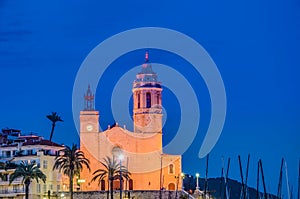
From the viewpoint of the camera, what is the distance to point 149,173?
4257 inches

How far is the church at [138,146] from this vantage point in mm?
107812

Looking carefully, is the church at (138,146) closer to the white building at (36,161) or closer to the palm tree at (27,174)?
the white building at (36,161)

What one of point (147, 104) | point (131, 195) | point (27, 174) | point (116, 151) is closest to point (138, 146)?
point (116, 151)

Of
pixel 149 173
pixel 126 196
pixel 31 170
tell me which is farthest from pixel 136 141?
pixel 31 170

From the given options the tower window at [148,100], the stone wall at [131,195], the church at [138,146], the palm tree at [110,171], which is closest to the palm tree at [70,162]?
the stone wall at [131,195]

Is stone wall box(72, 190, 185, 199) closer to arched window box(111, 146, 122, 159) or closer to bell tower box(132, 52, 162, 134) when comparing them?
arched window box(111, 146, 122, 159)

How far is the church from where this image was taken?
4245 inches

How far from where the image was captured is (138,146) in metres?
110

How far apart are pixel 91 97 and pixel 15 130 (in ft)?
75.1

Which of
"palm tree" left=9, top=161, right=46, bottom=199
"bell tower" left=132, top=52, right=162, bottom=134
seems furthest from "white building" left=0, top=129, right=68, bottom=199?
"bell tower" left=132, top=52, right=162, bottom=134

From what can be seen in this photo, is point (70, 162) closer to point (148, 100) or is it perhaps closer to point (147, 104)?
point (147, 104)

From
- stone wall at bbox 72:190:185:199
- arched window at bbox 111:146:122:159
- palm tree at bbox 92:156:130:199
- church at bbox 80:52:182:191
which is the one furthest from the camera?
arched window at bbox 111:146:122:159

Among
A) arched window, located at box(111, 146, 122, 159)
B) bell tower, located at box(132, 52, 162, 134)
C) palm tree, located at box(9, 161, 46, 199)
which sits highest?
bell tower, located at box(132, 52, 162, 134)

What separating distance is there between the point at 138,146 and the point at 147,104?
620 cm
